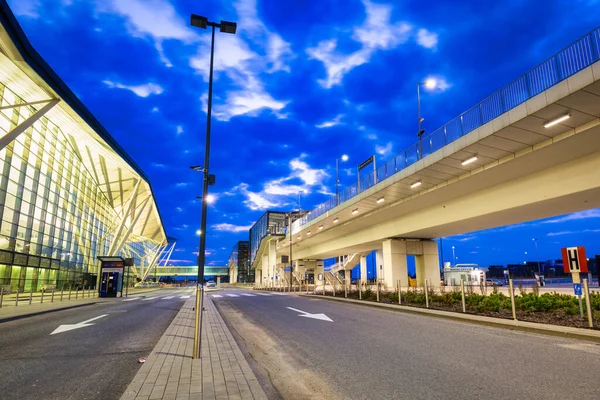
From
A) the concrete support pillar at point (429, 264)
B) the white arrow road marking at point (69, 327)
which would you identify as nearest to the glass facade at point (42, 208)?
the white arrow road marking at point (69, 327)

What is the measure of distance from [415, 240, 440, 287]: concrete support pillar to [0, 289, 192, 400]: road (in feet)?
95.2

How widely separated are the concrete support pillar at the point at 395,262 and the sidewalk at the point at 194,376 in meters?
27.7

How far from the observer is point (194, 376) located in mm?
5656

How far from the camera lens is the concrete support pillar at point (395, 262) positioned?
3425 cm

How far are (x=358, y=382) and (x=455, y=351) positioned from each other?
325 centimetres

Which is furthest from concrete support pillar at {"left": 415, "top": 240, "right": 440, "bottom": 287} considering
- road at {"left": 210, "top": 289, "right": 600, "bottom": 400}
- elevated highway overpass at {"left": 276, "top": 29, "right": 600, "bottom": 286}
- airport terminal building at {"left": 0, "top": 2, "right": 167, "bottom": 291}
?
airport terminal building at {"left": 0, "top": 2, "right": 167, "bottom": 291}

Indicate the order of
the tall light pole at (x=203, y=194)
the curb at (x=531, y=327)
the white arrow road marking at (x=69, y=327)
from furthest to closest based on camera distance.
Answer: the white arrow road marking at (x=69, y=327)
the curb at (x=531, y=327)
the tall light pole at (x=203, y=194)

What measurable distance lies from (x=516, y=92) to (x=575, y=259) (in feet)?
24.6

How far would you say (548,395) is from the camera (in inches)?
196

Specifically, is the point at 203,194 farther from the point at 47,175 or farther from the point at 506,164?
the point at 47,175

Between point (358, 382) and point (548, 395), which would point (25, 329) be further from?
point (548, 395)

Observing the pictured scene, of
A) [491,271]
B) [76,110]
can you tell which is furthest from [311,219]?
[491,271]

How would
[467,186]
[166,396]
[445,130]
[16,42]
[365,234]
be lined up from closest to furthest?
1. [166,396]
2. [16,42]
3. [445,130]
4. [467,186]
5. [365,234]

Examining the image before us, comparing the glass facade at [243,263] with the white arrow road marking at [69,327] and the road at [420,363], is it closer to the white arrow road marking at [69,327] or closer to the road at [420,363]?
the white arrow road marking at [69,327]
